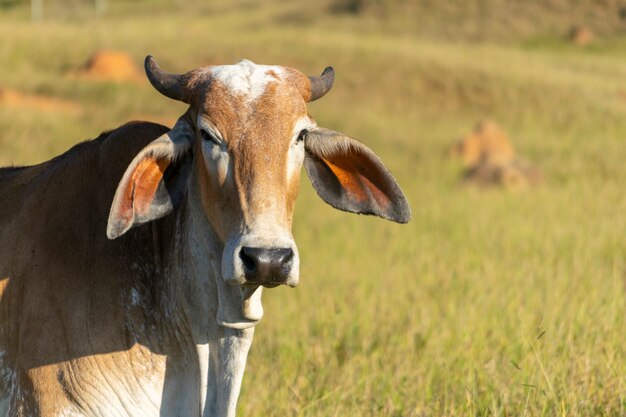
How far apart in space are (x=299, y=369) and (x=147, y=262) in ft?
6.46

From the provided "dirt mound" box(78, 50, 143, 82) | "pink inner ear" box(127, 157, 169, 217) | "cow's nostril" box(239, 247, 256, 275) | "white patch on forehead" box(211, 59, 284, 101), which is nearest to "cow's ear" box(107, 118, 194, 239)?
"pink inner ear" box(127, 157, 169, 217)

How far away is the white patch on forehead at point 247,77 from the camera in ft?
11.3

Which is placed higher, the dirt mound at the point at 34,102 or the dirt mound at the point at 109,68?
the dirt mound at the point at 109,68

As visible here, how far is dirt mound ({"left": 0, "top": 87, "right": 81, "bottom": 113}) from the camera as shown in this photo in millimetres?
17922

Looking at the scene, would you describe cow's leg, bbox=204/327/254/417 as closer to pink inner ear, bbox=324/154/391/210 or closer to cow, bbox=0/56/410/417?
Result: cow, bbox=0/56/410/417

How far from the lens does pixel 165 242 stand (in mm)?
3811

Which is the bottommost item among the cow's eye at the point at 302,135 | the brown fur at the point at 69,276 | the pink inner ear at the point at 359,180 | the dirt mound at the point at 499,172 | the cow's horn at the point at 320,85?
the dirt mound at the point at 499,172

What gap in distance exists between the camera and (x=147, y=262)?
3.76 meters

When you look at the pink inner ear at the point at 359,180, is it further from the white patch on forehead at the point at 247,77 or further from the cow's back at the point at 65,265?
the cow's back at the point at 65,265

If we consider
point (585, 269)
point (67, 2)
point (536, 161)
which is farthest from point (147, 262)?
point (67, 2)

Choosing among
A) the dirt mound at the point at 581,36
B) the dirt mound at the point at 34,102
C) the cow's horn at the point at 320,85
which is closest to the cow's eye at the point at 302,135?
the cow's horn at the point at 320,85

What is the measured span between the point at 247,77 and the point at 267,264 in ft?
2.46

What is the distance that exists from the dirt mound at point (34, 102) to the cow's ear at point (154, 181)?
47.4 ft

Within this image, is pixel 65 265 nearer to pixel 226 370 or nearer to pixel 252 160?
pixel 226 370
